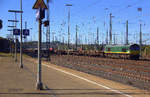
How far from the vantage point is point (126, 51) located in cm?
4456

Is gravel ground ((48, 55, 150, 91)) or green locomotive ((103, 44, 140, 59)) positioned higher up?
green locomotive ((103, 44, 140, 59))

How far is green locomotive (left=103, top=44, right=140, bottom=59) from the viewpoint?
43.0 meters

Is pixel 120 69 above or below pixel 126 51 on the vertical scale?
below

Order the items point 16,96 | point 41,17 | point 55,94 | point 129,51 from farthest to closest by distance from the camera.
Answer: point 129,51 < point 41,17 < point 55,94 < point 16,96

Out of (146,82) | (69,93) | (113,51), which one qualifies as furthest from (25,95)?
A: (113,51)

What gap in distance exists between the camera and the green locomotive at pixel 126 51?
141 feet

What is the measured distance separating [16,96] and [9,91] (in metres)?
1.21

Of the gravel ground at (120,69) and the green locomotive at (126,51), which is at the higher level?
the green locomotive at (126,51)

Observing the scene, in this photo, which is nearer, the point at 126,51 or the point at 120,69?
the point at 120,69

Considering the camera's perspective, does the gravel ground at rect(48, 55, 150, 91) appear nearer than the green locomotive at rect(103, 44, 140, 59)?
Yes

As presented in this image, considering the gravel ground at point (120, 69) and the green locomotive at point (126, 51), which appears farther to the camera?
the green locomotive at point (126, 51)

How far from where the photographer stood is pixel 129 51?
43.3 meters

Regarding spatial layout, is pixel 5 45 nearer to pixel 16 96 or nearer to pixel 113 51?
pixel 113 51

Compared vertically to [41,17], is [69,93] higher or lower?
lower
